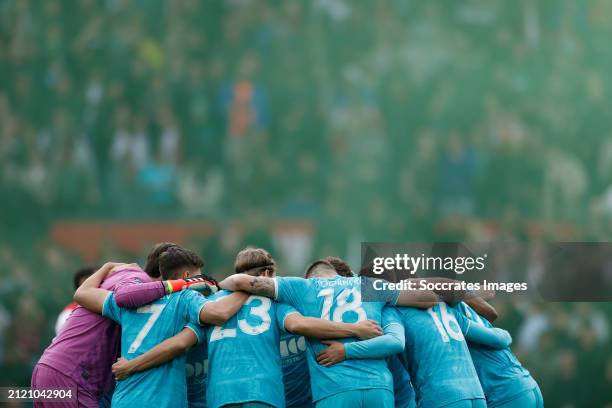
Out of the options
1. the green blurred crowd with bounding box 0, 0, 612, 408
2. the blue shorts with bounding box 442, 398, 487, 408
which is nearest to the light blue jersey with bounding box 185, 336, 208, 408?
the blue shorts with bounding box 442, 398, 487, 408

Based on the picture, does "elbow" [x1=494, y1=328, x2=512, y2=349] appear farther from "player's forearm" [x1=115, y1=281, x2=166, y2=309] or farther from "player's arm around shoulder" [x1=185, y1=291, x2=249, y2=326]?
"player's forearm" [x1=115, y1=281, x2=166, y2=309]

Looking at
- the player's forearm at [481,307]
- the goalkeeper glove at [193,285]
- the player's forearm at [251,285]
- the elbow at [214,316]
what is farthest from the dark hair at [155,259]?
the player's forearm at [481,307]

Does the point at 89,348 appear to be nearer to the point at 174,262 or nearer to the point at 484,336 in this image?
the point at 174,262

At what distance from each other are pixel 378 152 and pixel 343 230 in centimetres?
206

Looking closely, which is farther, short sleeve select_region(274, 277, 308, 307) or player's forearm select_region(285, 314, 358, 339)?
short sleeve select_region(274, 277, 308, 307)

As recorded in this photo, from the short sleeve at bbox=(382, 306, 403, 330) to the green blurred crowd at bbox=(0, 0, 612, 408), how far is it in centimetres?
1173

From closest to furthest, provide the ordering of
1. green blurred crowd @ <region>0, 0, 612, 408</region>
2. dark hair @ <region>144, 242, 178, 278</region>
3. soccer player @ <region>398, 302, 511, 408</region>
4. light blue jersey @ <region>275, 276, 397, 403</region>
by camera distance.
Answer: light blue jersey @ <region>275, 276, 397, 403</region>, soccer player @ <region>398, 302, 511, 408</region>, dark hair @ <region>144, 242, 178, 278</region>, green blurred crowd @ <region>0, 0, 612, 408</region>

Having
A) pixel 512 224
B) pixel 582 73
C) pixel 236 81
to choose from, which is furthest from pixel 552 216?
pixel 236 81

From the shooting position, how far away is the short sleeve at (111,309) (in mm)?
6766

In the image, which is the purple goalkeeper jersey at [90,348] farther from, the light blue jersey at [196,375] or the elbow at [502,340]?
the elbow at [502,340]

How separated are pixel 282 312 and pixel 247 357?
0.43 m

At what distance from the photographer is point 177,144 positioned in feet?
65.7

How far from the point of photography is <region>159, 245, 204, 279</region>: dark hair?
275 inches

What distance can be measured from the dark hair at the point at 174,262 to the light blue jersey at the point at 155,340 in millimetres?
337
